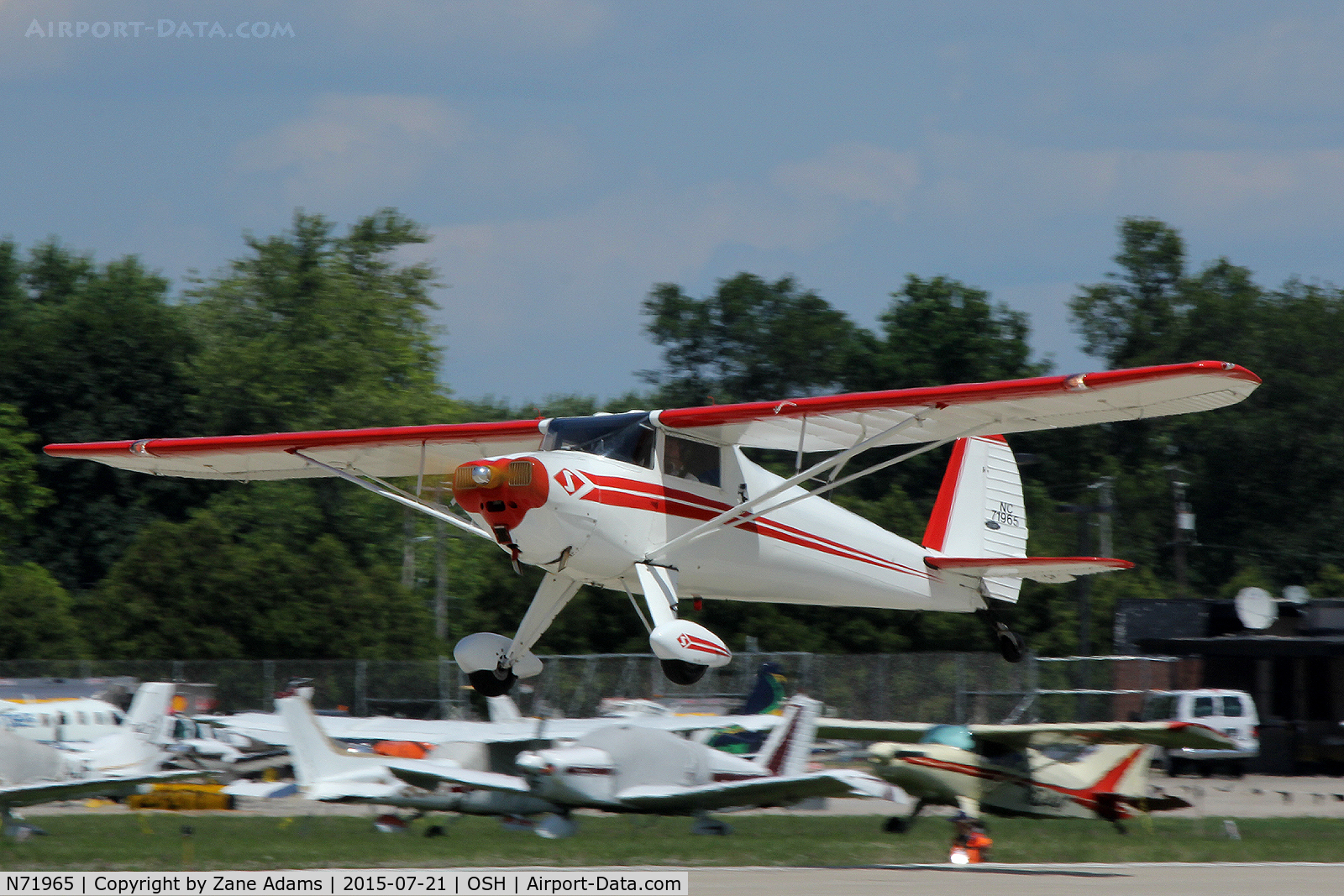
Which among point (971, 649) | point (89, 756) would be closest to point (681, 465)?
point (89, 756)

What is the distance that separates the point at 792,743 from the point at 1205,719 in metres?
11.9

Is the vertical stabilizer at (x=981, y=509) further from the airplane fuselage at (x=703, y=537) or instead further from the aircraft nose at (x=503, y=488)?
the aircraft nose at (x=503, y=488)

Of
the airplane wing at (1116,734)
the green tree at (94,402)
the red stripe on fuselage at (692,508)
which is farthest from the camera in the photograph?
the green tree at (94,402)

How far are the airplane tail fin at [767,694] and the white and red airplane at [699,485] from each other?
16.1ft

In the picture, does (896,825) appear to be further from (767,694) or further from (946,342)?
(946,342)

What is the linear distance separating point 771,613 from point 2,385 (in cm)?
2744

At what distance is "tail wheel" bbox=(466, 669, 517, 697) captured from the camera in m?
13.5

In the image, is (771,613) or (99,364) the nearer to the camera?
(771,613)

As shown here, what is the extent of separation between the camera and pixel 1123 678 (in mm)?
28047

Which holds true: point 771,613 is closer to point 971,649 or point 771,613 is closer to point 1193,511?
point 971,649

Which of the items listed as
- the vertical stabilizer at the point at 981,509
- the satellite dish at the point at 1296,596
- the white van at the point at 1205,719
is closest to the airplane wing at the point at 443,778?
the vertical stabilizer at the point at 981,509

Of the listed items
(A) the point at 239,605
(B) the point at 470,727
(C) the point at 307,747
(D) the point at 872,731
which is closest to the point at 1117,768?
(D) the point at 872,731

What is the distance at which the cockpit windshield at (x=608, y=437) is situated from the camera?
13.1m

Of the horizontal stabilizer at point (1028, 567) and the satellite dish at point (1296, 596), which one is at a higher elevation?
the satellite dish at point (1296, 596)
